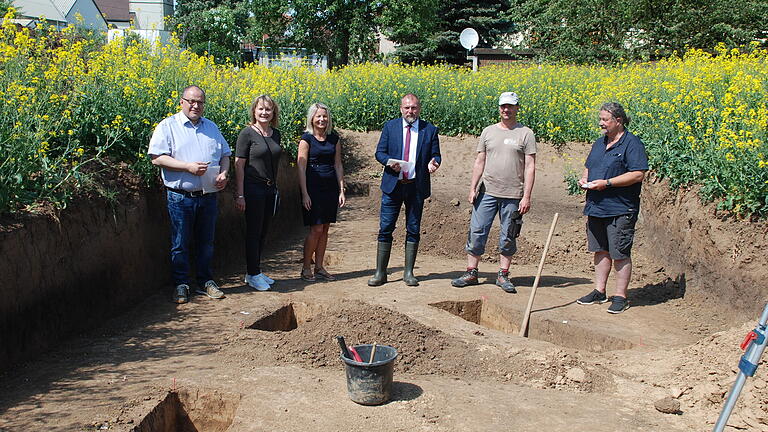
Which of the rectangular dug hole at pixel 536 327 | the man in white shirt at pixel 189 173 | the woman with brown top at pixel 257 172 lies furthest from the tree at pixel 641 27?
the man in white shirt at pixel 189 173

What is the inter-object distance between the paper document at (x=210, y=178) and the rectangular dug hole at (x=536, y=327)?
2382 millimetres

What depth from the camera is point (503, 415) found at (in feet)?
14.5

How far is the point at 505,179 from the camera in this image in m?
7.14

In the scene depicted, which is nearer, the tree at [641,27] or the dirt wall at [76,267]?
the dirt wall at [76,267]

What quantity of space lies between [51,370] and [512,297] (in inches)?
171

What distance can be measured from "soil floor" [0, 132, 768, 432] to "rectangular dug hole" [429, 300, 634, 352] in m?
0.01

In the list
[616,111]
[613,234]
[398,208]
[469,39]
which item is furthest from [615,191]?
[469,39]

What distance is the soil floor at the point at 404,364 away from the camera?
436 cm

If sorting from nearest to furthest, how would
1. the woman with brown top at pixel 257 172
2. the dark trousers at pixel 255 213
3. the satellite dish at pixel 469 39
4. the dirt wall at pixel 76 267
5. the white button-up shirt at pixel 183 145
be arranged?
the dirt wall at pixel 76 267 < the white button-up shirt at pixel 183 145 < the woman with brown top at pixel 257 172 < the dark trousers at pixel 255 213 < the satellite dish at pixel 469 39

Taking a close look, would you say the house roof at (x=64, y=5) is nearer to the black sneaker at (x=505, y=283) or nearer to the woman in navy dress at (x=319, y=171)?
the woman in navy dress at (x=319, y=171)

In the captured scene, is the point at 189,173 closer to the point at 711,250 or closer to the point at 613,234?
the point at 613,234

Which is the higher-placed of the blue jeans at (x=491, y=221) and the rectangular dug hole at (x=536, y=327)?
the blue jeans at (x=491, y=221)

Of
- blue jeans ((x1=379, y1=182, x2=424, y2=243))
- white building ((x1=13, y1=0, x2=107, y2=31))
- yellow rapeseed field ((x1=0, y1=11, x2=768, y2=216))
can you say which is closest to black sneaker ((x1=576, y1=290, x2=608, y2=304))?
yellow rapeseed field ((x1=0, y1=11, x2=768, y2=216))

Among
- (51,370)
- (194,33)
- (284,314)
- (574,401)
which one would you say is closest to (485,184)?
(284,314)
